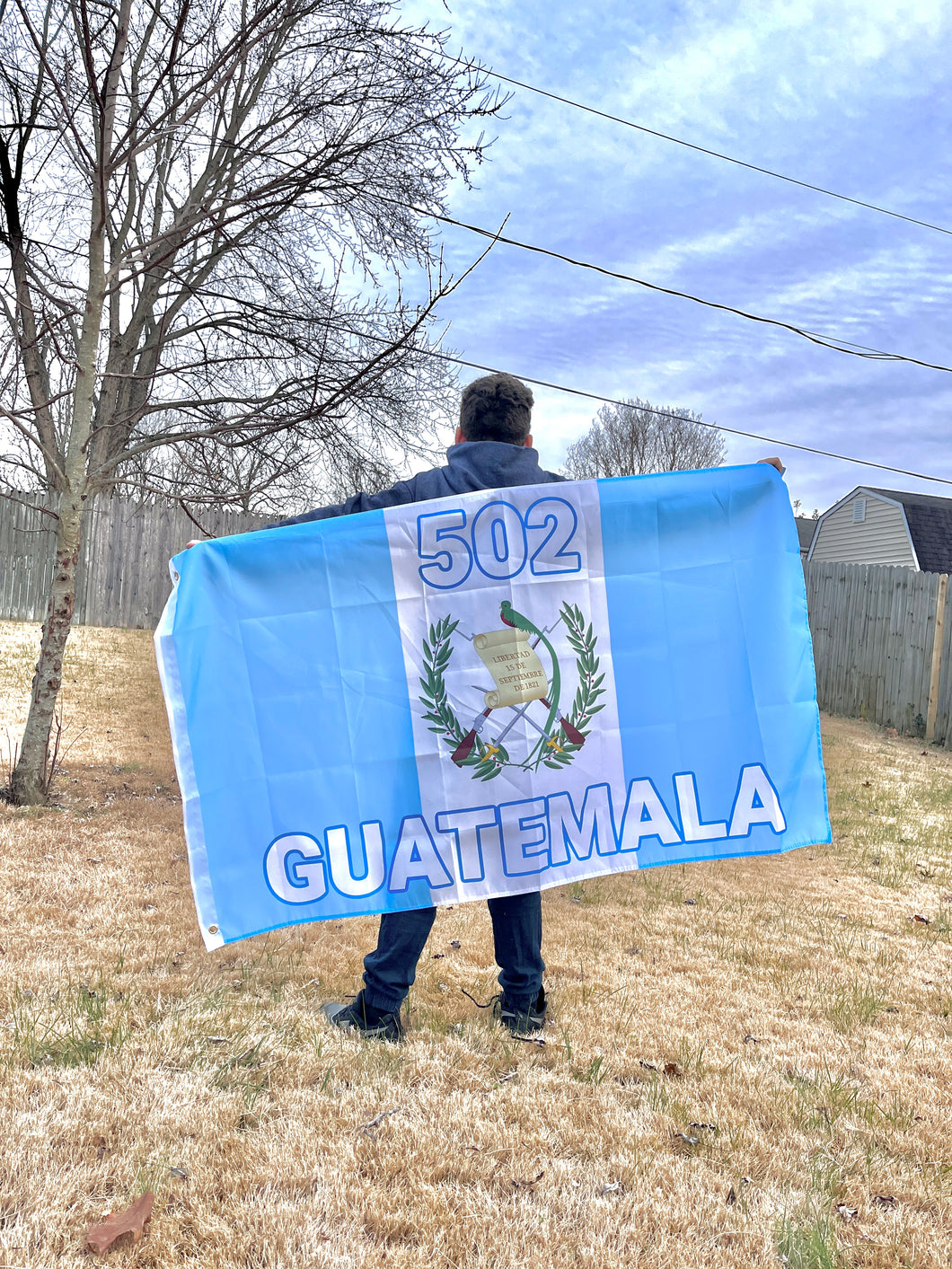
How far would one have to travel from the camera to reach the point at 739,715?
3.26m

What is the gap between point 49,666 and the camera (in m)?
5.94

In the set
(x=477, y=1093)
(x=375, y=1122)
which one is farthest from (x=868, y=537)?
(x=375, y=1122)

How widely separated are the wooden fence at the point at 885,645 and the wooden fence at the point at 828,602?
13mm

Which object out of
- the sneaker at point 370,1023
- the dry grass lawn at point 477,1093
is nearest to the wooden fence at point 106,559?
the dry grass lawn at point 477,1093

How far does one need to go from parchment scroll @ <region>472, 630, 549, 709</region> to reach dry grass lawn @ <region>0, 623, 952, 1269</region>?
1134 millimetres

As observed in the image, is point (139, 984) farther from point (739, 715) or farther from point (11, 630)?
point (11, 630)

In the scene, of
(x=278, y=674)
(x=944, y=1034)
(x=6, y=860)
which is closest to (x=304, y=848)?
(x=278, y=674)

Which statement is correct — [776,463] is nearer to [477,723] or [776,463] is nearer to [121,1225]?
[477,723]

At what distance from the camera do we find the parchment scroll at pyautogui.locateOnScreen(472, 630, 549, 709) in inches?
119

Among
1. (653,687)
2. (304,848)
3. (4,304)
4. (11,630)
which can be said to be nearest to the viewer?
(304,848)

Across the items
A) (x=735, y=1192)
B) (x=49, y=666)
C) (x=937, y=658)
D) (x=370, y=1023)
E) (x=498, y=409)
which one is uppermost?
(x=498, y=409)

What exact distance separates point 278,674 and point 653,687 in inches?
51.8

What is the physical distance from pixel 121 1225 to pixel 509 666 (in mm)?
1821

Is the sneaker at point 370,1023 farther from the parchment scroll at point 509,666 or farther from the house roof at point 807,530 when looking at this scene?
the house roof at point 807,530
